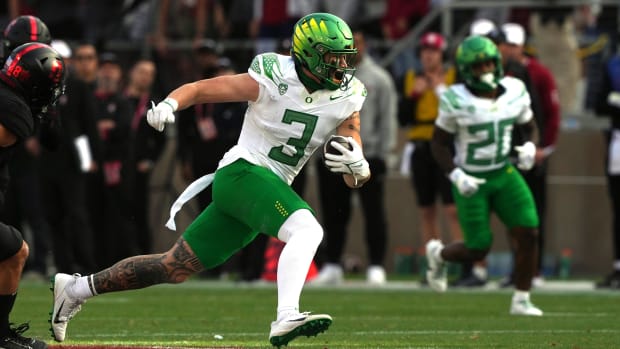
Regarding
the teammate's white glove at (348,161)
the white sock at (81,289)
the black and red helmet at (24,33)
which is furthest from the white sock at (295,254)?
the black and red helmet at (24,33)

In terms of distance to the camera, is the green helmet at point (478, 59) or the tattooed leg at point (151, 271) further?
the green helmet at point (478, 59)

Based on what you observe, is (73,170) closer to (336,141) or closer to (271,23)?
(271,23)

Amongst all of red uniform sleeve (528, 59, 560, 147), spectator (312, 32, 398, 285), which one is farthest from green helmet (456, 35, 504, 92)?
spectator (312, 32, 398, 285)

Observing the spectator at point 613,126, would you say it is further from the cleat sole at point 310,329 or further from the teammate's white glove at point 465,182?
the cleat sole at point 310,329

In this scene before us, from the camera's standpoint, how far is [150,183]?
1702cm

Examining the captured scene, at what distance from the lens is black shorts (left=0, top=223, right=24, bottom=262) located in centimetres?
723

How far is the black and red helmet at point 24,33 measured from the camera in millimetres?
11180

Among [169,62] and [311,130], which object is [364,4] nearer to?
[169,62]

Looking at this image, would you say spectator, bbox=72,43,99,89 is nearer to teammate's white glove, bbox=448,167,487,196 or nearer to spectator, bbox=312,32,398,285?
spectator, bbox=312,32,398,285

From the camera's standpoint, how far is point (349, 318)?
405 inches

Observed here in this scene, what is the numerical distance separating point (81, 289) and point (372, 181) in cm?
657

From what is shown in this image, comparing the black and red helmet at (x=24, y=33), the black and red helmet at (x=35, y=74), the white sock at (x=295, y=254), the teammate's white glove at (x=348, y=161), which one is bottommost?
the white sock at (x=295, y=254)

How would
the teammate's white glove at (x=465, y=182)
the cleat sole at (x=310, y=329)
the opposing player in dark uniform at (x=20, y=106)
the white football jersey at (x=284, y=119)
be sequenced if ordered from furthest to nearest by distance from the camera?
the teammate's white glove at (x=465, y=182), the white football jersey at (x=284, y=119), the opposing player in dark uniform at (x=20, y=106), the cleat sole at (x=310, y=329)

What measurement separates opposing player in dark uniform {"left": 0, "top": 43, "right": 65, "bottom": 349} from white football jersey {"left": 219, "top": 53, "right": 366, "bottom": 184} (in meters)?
1.05
